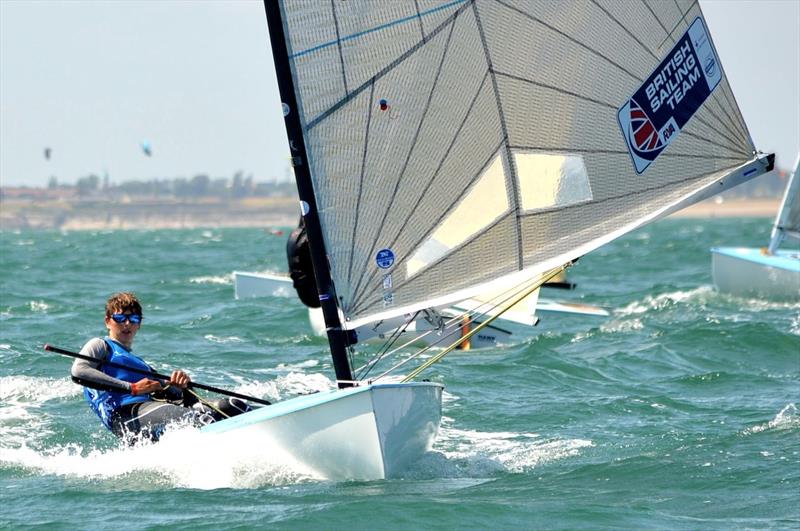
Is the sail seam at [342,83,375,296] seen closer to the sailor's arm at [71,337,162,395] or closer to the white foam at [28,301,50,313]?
the sailor's arm at [71,337,162,395]

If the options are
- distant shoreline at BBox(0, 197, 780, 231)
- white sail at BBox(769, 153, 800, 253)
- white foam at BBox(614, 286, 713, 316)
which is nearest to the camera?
white foam at BBox(614, 286, 713, 316)

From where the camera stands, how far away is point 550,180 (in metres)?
6.83

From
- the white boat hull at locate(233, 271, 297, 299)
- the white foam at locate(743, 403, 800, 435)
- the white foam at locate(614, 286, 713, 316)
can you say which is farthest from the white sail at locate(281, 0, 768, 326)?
the white boat hull at locate(233, 271, 297, 299)

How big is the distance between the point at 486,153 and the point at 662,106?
0.91 metres

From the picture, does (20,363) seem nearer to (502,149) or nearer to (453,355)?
(453,355)

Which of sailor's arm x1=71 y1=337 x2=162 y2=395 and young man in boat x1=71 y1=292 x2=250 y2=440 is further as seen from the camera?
young man in boat x1=71 y1=292 x2=250 y2=440

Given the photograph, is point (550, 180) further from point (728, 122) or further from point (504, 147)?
point (728, 122)

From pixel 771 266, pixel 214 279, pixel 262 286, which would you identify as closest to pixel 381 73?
pixel 262 286

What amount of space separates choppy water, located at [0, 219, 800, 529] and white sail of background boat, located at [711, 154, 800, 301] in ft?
3.53

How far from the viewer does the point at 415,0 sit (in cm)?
664

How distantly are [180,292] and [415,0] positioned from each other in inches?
583

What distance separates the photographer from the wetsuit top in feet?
23.1

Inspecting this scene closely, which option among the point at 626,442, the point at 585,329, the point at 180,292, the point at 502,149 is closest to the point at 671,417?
the point at 626,442

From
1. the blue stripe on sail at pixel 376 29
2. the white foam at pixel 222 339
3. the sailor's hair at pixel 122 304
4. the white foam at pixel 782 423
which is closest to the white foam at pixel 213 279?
the white foam at pixel 222 339
